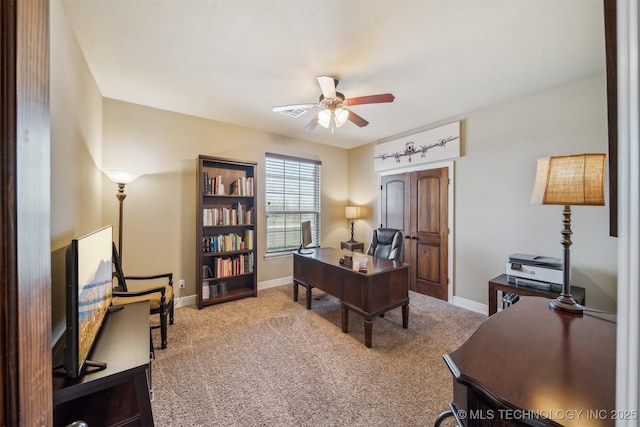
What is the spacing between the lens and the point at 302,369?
6.89 feet

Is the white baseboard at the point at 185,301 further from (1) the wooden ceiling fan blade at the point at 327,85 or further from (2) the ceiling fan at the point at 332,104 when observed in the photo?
(1) the wooden ceiling fan blade at the point at 327,85

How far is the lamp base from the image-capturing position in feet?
4.21

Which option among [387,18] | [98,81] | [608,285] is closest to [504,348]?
[387,18]

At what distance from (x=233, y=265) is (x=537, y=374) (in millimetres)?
3480

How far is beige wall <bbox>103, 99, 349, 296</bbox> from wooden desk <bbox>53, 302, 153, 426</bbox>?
210 centimetres

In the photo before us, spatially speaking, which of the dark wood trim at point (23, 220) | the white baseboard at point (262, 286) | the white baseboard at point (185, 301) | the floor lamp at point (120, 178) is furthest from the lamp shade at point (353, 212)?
the dark wood trim at point (23, 220)

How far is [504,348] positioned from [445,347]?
5.61 ft

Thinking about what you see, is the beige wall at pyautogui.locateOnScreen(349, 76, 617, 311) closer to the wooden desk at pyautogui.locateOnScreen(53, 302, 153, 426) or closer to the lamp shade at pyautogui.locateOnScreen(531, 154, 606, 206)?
the lamp shade at pyautogui.locateOnScreen(531, 154, 606, 206)

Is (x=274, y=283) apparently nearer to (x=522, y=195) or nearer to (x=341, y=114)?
(x=341, y=114)

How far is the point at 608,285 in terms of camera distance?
2404mm

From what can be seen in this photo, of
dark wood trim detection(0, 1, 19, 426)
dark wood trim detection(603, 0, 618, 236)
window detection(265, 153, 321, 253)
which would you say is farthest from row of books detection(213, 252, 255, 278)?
dark wood trim detection(603, 0, 618, 236)

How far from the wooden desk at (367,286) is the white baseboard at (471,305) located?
3.89 feet

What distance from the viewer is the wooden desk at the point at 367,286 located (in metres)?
2.43

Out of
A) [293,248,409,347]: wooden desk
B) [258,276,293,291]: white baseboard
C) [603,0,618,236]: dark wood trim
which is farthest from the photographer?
[258,276,293,291]: white baseboard
